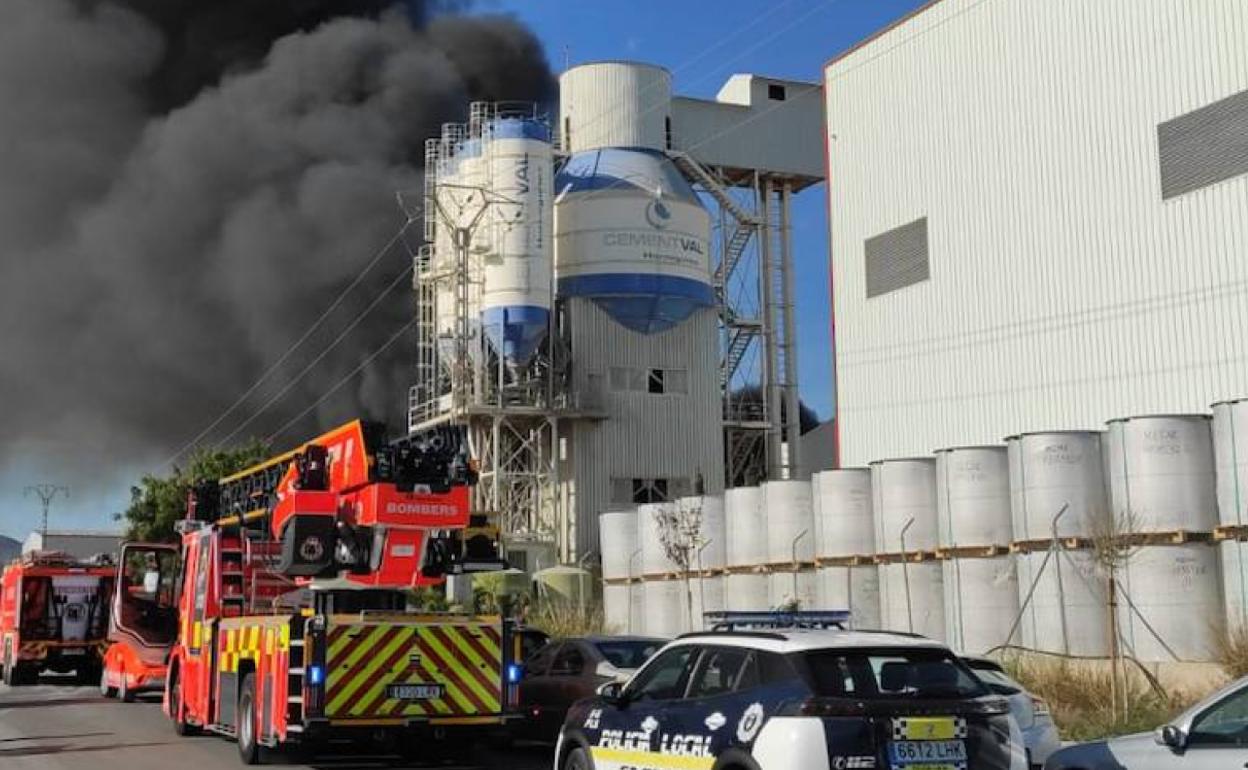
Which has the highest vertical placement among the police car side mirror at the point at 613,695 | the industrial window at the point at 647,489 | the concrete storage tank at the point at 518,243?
the concrete storage tank at the point at 518,243

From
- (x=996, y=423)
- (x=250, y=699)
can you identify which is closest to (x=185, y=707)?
(x=250, y=699)

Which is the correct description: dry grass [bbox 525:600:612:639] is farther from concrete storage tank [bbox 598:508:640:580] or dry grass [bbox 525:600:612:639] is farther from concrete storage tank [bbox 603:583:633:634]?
concrete storage tank [bbox 598:508:640:580]

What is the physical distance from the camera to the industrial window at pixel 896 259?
28891 mm

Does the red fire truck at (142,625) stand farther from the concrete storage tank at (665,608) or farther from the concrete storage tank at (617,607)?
the concrete storage tank at (617,607)

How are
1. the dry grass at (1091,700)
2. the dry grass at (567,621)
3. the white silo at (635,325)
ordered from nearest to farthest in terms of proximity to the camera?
the dry grass at (1091,700) < the dry grass at (567,621) < the white silo at (635,325)

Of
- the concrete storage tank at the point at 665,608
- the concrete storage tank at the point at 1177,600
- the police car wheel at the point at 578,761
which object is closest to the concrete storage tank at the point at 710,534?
the concrete storage tank at the point at 665,608

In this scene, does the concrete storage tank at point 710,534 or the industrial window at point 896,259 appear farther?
the industrial window at point 896,259

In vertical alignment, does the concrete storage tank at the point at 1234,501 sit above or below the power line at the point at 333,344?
below

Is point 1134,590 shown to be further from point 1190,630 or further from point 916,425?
point 916,425

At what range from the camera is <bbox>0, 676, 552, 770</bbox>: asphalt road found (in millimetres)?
13953

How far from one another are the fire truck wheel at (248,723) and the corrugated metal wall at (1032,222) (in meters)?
16.2

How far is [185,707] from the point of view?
16875 mm

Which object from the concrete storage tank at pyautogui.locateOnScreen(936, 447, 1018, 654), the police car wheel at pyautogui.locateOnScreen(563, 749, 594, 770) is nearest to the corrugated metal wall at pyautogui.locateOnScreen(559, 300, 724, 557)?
the concrete storage tank at pyautogui.locateOnScreen(936, 447, 1018, 654)

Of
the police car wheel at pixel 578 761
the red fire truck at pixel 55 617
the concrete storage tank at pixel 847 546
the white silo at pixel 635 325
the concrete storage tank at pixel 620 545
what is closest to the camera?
the police car wheel at pixel 578 761
